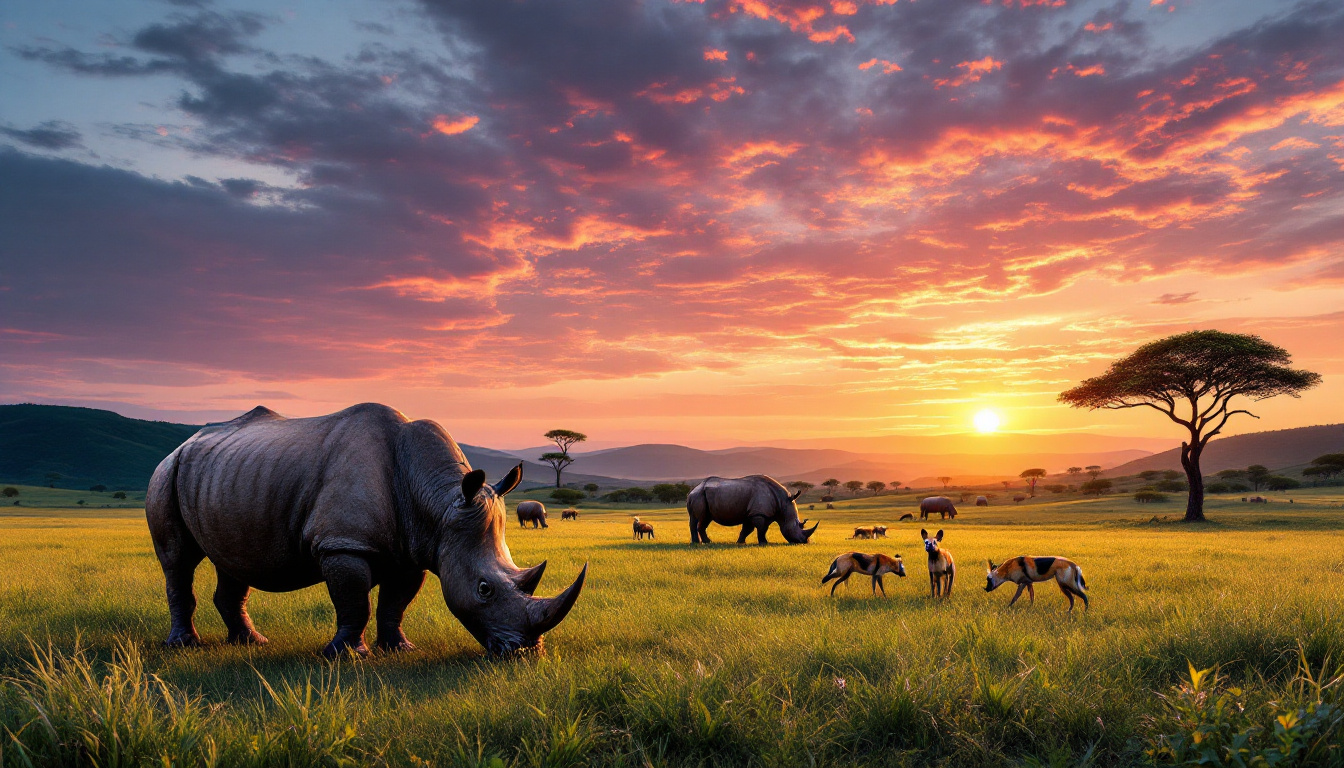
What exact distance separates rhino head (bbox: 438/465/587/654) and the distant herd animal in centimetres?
1

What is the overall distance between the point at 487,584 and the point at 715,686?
2.51 meters

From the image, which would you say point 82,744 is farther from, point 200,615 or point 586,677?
point 200,615

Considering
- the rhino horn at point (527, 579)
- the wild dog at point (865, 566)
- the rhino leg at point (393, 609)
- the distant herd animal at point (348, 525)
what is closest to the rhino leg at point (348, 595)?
the distant herd animal at point (348, 525)

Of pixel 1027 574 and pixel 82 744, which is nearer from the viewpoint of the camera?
pixel 82 744

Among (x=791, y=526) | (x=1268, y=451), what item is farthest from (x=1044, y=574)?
(x=1268, y=451)

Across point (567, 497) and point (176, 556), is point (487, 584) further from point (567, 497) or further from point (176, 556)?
point (567, 497)

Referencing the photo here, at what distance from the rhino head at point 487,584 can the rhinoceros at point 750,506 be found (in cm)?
1575

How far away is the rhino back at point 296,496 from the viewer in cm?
631

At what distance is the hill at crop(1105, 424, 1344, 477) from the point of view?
164 metres

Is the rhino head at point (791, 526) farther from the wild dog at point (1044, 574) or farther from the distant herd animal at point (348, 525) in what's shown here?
the distant herd animal at point (348, 525)

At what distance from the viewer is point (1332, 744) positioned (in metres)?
3.30

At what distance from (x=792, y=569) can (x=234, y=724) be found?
1109 cm

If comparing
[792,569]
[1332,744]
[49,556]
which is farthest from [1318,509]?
[49,556]

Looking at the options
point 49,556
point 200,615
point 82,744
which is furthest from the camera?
point 49,556
